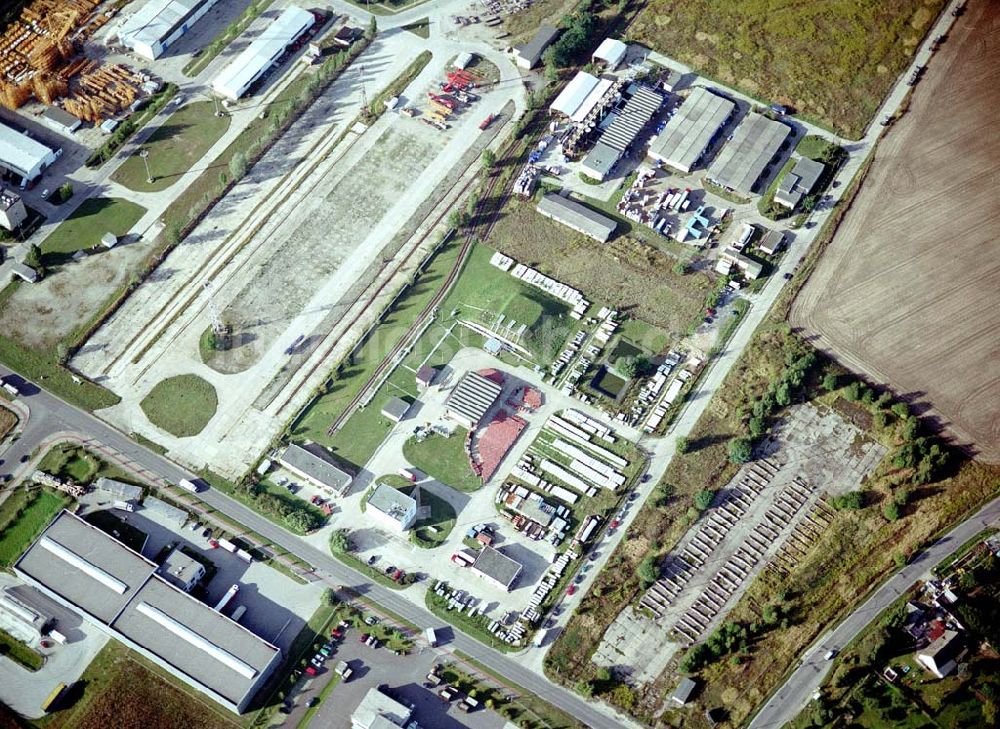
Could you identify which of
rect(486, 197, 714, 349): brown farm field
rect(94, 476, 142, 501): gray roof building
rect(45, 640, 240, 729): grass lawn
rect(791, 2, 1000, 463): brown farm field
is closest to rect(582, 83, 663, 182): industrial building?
rect(486, 197, 714, 349): brown farm field

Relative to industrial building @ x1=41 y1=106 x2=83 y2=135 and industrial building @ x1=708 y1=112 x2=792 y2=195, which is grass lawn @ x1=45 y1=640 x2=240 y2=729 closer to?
industrial building @ x1=41 y1=106 x2=83 y2=135

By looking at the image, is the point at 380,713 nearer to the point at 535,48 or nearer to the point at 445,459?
the point at 445,459

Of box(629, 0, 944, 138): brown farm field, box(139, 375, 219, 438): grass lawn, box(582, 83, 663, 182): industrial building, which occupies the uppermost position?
box(629, 0, 944, 138): brown farm field

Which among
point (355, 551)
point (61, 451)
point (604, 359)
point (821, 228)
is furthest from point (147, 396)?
point (821, 228)

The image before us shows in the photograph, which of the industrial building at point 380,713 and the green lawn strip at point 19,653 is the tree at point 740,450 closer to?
the industrial building at point 380,713

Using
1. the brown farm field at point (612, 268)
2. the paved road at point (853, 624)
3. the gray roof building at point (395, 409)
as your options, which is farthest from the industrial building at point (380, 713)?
the brown farm field at point (612, 268)

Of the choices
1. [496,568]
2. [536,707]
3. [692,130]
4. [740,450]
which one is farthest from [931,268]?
[536,707]
